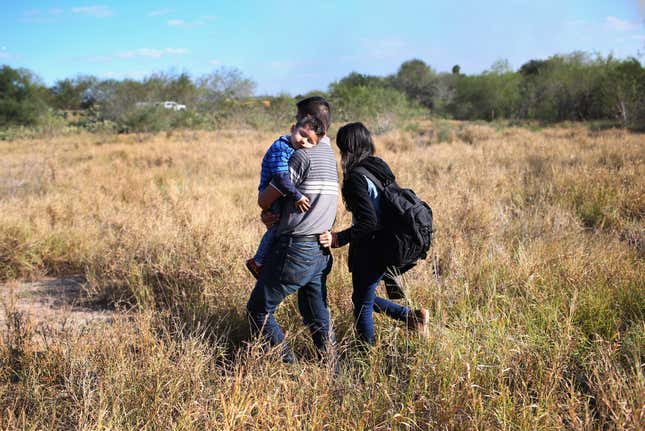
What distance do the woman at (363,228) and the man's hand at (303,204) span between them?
0.20 m

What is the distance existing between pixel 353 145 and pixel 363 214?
408 mm

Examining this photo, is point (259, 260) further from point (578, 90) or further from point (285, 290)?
point (578, 90)

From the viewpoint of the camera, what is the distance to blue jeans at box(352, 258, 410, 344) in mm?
2775

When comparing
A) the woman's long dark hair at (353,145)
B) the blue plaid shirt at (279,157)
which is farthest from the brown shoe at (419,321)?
the blue plaid shirt at (279,157)

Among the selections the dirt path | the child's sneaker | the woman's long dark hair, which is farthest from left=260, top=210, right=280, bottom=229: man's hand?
the dirt path

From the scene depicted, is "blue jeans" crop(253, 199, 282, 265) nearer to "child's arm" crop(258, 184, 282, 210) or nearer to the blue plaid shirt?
"child's arm" crop(258, 184, 282, 210)

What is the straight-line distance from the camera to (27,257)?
4.85 metres

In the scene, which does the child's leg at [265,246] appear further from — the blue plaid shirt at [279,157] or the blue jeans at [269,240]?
the blue plaid shirt at [279,157]

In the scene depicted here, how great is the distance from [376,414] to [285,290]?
773mm

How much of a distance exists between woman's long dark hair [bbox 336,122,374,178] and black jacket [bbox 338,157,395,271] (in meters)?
0.04

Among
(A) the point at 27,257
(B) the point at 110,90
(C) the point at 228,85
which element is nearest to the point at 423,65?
(C) the point at 228,85

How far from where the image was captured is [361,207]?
260cm

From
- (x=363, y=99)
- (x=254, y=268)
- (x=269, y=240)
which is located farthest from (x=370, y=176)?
(x=363, y=99)

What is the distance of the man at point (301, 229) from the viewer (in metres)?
2.49
